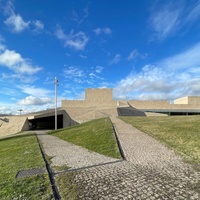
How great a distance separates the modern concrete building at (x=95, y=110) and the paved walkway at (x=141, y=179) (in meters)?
25.4

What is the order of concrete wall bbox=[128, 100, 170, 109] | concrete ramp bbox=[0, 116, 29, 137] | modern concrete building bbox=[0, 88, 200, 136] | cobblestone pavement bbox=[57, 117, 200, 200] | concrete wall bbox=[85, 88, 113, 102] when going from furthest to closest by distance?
1. concrete wall bbox=[128, 100, 170, 109]
2. concrete wall bbox=[85, 88, 113, 102]
3. modern concrete building bbox=[0, 88, 200, 136]
4. concrete ramp bbox=[0, 116, 29, 137]
5. cobblestone pavement bbox=[57, 117, 200, 200]

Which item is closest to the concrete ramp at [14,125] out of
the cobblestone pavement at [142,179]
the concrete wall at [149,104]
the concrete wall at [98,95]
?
the concrete wall at [98,95]

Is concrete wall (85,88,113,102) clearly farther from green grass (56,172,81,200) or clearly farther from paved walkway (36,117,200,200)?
green grass (56,172,81,200)

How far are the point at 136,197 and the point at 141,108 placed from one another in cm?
4708

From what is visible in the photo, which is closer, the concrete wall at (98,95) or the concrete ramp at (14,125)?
the concrete ramp at (14,125)

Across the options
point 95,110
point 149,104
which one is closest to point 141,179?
point 95,110

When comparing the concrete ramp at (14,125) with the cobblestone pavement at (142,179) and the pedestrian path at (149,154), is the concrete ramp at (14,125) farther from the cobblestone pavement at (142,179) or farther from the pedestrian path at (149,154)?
the cobblestone pavement at (142,179)

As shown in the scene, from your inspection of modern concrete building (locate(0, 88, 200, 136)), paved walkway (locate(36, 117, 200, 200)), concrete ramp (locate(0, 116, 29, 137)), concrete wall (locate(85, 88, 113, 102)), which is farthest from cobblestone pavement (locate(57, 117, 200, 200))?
concrete wall (locate(85, 88, 113, 102))

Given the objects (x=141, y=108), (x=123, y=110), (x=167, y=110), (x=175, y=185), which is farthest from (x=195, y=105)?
(x=175, y=185)

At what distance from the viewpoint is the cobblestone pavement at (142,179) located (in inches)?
159

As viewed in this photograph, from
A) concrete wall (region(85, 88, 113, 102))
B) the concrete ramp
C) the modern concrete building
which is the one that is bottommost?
the concrete ramp

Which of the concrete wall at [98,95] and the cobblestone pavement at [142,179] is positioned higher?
the concrete wall at [98,95]

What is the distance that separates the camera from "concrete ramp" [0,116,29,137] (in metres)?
29.6

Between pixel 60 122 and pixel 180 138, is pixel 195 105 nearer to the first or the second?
pixel 60 122
